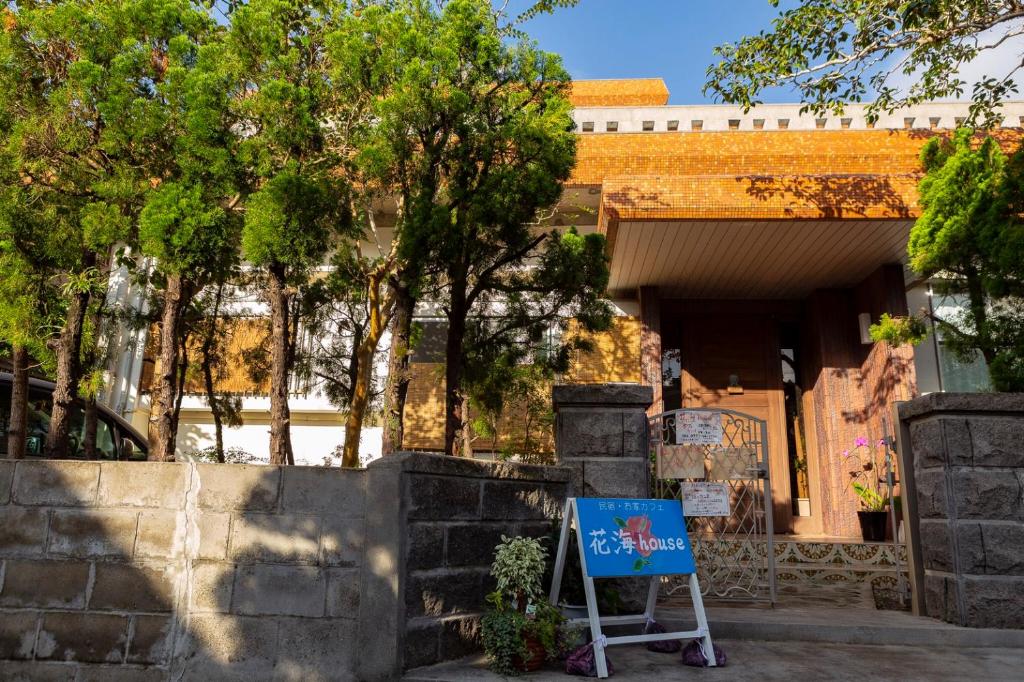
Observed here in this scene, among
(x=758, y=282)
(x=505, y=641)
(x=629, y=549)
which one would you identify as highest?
(x=758, y=282)

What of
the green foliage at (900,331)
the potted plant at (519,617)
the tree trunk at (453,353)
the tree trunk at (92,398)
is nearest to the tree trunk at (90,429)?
the tree trunk at (92,398)

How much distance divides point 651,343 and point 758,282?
1.93m

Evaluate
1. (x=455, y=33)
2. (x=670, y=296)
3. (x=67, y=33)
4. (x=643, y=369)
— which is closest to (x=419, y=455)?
(x=455, y=33)

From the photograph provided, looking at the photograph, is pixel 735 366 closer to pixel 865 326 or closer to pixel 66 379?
pixel 865 326

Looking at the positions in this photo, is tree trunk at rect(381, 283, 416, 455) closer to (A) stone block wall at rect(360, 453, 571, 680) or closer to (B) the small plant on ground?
(A) stone block wall at rect(360, 453, 571, 680)

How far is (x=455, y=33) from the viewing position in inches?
268

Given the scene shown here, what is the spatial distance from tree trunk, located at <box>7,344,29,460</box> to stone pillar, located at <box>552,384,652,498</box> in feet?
15.6

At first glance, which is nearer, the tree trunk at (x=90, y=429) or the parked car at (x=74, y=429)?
the parked car at (x=74, y=429)

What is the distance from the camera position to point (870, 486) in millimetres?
10133

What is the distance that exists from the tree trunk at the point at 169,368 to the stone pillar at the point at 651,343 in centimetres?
697

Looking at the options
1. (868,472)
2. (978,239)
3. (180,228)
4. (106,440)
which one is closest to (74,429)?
(106,440)

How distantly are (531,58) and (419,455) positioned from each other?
4684 millimetres

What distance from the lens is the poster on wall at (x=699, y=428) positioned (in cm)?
615

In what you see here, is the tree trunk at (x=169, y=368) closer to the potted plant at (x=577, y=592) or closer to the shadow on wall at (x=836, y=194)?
the potted plant at (x=577, y=592)
